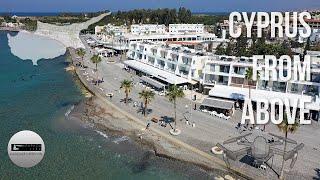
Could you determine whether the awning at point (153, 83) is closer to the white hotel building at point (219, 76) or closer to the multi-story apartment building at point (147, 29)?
the white hotel building at point (219, 76)

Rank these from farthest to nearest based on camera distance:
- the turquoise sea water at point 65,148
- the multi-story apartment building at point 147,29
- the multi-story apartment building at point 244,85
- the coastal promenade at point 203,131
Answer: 1. the multi-story apartment building at point 147,29
2. the multi-story apartment building at point 244,85
3. the turquoise sea water at point 65,148
4. the coastal promenade at point 203,131

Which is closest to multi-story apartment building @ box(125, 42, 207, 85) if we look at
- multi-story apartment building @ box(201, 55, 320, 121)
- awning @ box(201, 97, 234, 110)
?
multi-story apartment building @ box(201, 55, 320, 121)

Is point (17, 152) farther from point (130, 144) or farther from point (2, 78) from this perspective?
point (2, 78)

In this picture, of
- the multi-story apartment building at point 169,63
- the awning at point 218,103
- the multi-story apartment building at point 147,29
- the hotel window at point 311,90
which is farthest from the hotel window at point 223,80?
the multi-story apartment building at point 147,29

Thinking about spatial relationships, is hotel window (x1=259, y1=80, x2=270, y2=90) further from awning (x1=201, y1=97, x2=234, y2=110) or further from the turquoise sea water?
the turquoise sea water

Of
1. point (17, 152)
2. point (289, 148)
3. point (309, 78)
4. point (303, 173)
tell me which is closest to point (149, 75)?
point (309, 78)
